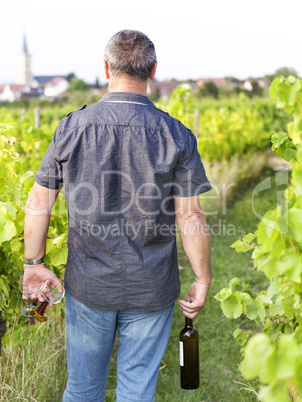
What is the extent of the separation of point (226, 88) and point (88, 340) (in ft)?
143

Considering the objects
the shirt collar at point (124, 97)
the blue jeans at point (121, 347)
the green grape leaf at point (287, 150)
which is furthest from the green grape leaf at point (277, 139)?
the blue jeans at point (121, 347)

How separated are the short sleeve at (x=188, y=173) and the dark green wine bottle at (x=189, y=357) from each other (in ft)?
2.62

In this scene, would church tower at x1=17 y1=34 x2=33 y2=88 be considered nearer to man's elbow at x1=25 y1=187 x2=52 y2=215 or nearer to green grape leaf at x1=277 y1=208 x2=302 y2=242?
man's elbow at x1=25 y1=187 x2=52 y2=215

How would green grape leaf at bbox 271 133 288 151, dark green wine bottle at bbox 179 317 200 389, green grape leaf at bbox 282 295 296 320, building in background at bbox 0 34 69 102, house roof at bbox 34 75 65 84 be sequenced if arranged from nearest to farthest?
green grape leaf at bbox 282 295 296 320 → green grape leaf at bbox 271 133 288 151 → dark green wine bottle at bbox 179 317 200 389 → building in background at bbox 0 34 69 102 → house roof at bbox 34 75 65 84

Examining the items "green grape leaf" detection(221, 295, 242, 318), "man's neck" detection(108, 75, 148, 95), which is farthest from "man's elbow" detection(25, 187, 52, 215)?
"green grape leaf" detection(221, 295, 242, 318)

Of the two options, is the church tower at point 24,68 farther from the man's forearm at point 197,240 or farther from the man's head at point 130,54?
the man's forearm at point 197,240

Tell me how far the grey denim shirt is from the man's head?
0.32 feet

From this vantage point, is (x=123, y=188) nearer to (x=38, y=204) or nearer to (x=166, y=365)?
(x=38, y=204)

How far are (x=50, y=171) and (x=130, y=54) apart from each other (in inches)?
21.9

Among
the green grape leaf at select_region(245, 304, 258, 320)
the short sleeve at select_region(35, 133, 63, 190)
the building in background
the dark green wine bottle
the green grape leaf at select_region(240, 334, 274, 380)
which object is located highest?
the short sleeve at select_region(35, 133, 63, 190)

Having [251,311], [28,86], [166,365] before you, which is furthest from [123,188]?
[28,86]

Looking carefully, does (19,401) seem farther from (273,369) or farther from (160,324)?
(273,369)

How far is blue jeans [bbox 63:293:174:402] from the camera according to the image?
1.89 meters

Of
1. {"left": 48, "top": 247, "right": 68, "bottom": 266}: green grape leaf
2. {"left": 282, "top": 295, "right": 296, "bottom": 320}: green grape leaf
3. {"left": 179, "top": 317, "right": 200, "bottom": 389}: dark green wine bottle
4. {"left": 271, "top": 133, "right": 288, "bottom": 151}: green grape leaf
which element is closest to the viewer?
{"left": 282, "top": 295, "right": 296, "bottom": 320}: green grape leaf
